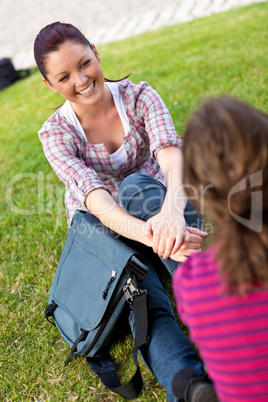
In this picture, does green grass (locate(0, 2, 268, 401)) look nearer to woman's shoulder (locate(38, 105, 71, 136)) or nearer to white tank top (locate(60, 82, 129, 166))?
white tank top (locate(60, 82, 129, 166))

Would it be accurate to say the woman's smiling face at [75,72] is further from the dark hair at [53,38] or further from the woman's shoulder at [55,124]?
the woman's shoulder at [55,124]

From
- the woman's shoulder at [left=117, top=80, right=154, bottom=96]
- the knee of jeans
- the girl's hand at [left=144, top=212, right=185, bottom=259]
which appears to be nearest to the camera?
the girl's hand at [left=144, top=212, right=185, bottom=259]

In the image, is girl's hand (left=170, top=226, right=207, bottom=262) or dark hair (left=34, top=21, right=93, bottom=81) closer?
girl's hand (left=170, top=226, right=207, bottom=262)

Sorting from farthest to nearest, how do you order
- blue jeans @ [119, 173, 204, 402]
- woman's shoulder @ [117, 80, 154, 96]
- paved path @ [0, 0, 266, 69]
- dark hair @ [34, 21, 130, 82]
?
paved path @ [0, 0, 266, 69]
woman's shoulder @ [117, 80, 154, 96]
dark hair @ [34, 21, 130, 82]
blue jeans @ [119, 173, 204, 402]

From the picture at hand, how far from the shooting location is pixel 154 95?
8.38 ft

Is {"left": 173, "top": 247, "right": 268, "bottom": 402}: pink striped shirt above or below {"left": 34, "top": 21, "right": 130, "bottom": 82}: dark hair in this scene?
below

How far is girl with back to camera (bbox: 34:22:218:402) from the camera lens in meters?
1.99

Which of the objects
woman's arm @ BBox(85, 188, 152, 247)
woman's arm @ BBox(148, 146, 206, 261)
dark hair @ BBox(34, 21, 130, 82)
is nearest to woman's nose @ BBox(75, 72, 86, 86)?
dark hair @ BBox(34, 21, 130, 82)

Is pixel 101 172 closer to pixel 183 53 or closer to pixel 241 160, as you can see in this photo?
pixel 241 160

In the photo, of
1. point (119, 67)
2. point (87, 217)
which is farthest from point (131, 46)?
point (87, 217)

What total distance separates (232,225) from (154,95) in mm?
1542

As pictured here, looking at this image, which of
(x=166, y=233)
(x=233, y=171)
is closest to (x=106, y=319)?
(x=166, y=233)

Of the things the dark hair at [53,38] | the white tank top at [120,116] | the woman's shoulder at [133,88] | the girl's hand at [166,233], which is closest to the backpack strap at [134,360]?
the girl's hand at [166,233]

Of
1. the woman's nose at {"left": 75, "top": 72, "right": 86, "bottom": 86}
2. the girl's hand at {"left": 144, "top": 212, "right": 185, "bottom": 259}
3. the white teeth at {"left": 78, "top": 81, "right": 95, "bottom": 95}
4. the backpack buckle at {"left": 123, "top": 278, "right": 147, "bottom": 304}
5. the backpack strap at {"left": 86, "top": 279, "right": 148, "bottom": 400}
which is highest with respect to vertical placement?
the woman's nose at {"left": 75, "top": 72, "right": 86, "bottom": 86}
